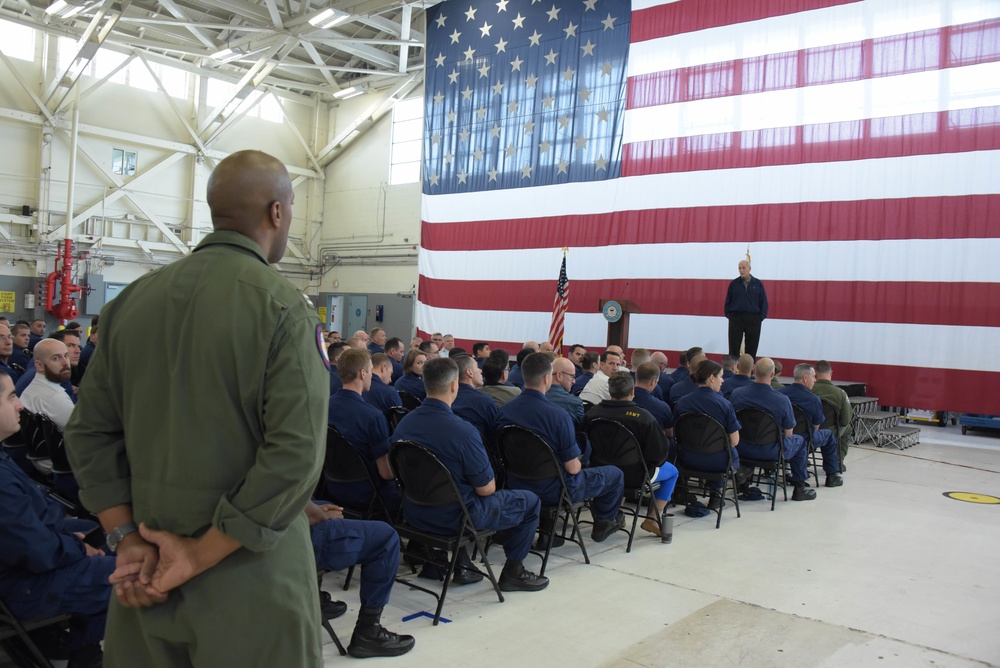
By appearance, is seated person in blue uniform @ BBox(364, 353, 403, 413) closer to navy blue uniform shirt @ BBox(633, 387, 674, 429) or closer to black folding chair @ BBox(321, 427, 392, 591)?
black folding chair @ BBox(321, 427, 392, 591)

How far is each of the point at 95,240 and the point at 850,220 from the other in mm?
13851

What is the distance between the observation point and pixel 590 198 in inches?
455

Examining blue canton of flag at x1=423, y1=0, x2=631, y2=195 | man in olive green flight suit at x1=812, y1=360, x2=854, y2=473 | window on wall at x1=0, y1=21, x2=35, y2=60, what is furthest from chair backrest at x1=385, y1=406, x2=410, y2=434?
window on wall at x1=0, y1=21, x2=35, y2=60

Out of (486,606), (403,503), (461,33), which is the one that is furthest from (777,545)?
(461,33)

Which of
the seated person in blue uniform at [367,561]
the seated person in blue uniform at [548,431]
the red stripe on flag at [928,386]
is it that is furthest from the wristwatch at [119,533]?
the red stripe on flag at [928,386]

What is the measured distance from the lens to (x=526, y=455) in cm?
372

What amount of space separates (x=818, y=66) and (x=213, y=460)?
10.2 metres

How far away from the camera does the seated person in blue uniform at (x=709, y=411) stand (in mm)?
4727

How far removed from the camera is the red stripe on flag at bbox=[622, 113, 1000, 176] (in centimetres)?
852

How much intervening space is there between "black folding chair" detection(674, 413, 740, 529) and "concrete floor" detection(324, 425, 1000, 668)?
34cm

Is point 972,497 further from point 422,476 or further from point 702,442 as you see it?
point 422,476

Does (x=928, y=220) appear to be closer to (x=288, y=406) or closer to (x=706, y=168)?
(x=706, y=168)

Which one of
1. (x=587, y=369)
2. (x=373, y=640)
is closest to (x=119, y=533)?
(x=373, y=640)

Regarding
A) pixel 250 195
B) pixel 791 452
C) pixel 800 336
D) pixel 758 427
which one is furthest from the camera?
pixel 800 336
